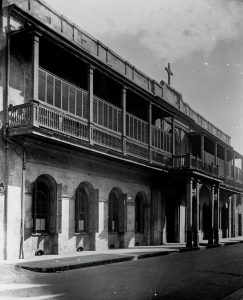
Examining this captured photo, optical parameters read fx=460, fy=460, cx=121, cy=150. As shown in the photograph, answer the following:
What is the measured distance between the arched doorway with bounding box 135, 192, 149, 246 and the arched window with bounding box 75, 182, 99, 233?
4.37 metres

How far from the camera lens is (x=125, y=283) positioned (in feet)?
30.3

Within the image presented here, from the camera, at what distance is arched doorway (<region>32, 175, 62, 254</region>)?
15273mm

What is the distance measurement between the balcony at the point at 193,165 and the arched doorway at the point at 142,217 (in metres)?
2.26

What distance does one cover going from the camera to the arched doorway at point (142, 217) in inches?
877

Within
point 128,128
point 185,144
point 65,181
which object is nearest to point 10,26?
point 65,181

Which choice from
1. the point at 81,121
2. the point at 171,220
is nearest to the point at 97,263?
the point at 81,121

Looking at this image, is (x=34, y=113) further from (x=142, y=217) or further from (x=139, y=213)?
(x=142, y=217)

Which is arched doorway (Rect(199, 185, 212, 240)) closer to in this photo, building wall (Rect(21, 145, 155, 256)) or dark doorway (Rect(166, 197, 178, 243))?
dark doorway (Rect(166, 197, 178, 243))

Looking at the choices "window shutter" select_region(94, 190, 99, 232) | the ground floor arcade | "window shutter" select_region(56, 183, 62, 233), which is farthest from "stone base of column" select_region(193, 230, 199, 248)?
"window shutter" select_region(56, 183, 62, 233)

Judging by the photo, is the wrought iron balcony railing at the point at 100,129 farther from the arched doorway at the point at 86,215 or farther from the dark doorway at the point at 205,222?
the dark doorway at the point at 205,222

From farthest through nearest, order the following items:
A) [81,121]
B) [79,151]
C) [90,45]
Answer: [90,45] → [81,121] → [79,151]

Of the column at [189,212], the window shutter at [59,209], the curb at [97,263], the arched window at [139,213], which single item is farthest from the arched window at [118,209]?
the window shutter at [59,209]

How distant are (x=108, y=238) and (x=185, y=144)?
11192mm

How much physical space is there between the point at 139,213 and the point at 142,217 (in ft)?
0.86
